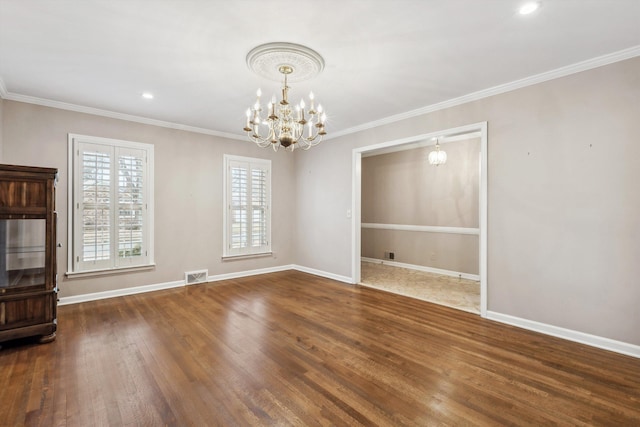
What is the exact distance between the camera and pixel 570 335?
3059 millimetres

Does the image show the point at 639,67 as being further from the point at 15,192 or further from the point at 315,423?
the point at 15,192

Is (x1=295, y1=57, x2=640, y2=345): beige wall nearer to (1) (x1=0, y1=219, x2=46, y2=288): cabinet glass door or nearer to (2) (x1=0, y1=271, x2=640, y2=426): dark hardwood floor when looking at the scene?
(2) (x1=0, y1=271, x2=640, y2=426): dark hardwood floor

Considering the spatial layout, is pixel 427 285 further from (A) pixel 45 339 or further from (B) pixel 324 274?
(A) pixel 45 339

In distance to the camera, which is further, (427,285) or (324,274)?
(324,274)

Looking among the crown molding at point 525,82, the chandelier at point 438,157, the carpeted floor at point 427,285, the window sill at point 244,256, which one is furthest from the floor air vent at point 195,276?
the chandelier at point 438,157

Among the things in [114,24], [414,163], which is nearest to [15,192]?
[114,24]

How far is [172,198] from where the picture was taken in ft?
16.7

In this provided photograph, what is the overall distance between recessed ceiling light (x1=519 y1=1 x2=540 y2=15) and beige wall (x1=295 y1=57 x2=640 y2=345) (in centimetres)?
136

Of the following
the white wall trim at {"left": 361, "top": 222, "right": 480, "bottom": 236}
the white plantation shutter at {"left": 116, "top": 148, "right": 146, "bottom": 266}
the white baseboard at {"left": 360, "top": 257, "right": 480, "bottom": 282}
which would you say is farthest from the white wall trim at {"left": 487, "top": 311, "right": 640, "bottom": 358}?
the white plantation shutter at {"left": 116, "top": 148, "right": 146, "bottom": 266}

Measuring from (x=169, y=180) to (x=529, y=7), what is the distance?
201 inches

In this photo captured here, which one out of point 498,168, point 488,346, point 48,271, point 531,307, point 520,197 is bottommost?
point 488,346

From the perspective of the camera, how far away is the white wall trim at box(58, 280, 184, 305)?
4195mm

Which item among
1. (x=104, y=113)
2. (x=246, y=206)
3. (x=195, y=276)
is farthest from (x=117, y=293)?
(x=104, y=113)

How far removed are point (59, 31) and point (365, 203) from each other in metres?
6.48
